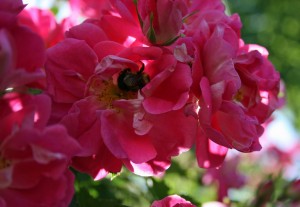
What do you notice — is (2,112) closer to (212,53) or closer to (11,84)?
(11,84)

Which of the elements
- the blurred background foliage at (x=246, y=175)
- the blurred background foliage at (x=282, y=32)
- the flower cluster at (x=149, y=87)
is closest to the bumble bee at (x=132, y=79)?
the flower cluster at (x=149, y=87)

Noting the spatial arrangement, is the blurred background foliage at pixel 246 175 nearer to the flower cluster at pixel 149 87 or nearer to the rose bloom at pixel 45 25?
the flower cluster at pixel 149 87

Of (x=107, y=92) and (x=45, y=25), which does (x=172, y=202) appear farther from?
(x=45, y=25)

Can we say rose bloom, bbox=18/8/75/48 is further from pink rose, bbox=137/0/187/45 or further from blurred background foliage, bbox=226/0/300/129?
blurred background foliage, bbox=226/0/300/129

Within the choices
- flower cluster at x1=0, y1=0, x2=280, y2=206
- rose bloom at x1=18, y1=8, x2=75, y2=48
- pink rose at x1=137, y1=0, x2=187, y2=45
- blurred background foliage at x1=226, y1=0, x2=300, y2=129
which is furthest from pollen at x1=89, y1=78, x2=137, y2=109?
blurred background foliage at x1=226, y1=0, x2=300, y2=129

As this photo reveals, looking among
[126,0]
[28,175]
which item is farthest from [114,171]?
[126,0]

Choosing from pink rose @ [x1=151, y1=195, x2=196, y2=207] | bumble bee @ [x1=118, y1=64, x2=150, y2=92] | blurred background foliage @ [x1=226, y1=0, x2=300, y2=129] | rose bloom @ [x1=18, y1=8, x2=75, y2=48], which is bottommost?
blurred background foliage @ [x1=226, y1=0, x2=300, y2=129]

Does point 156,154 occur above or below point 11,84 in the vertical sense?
below
